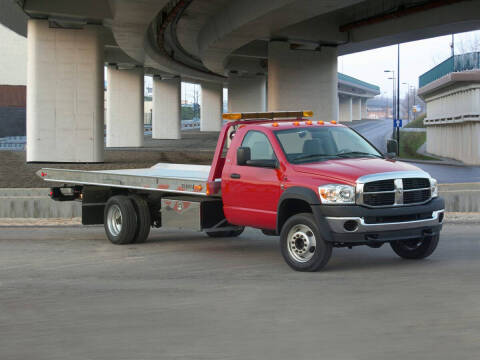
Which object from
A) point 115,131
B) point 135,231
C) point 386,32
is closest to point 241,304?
point 135,231

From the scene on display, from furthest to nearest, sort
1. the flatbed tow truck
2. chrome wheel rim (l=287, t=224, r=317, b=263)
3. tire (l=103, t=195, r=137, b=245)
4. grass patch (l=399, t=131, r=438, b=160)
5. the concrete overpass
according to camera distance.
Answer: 1. grass patch (l=399, t=131, r=438, b=160)
2. the concrete overpass
3. tire (l=103, t=195, r=137, b=245)
4. chrome wheel rim (l=287, t=224, r=317, b=263)
5. the flatbed tow truck

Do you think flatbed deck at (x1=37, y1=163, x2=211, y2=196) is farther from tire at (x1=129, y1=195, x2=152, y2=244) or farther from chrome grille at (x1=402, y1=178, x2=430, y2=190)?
chrome grille at (x1=402, y1=178, x2=430, y2=190)

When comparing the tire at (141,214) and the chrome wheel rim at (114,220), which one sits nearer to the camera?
the tire at (141,214)

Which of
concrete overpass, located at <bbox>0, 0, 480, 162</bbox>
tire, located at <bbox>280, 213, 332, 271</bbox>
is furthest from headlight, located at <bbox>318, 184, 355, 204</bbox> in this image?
concrete overpass, located at <bbox>0, 0, 480, 162</bbox>

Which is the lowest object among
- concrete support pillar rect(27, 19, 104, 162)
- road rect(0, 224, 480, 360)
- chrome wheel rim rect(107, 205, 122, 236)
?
road rect(0, 224, 480, 360)

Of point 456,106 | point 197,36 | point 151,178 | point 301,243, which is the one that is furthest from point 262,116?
point 456,106

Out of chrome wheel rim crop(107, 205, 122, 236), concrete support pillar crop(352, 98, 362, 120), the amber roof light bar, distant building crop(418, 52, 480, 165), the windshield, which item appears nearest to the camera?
the windshield

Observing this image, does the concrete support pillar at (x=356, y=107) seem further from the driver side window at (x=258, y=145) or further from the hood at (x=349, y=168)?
the hood at (x=349, y=168)

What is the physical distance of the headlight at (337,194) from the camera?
31.4 feet

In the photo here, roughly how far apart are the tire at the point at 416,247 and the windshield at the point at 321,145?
1.25 m

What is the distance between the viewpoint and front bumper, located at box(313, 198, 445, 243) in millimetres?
9523

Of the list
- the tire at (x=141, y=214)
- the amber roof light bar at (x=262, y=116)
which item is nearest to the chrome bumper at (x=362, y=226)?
A: the amber roof light bar at (x=262, y=116)

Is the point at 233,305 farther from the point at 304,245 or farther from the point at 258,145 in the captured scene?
the point at 258,145

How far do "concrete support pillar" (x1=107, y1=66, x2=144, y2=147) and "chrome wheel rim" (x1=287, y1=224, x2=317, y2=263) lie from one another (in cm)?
5329
